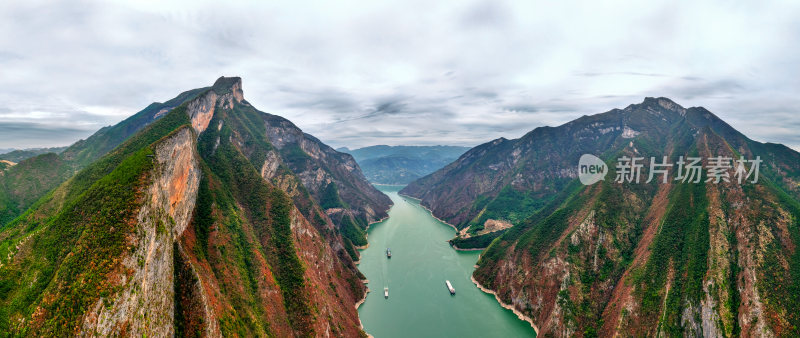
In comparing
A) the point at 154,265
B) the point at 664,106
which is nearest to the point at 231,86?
the point at 154,265

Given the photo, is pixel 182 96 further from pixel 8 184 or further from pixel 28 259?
pixel 28 259

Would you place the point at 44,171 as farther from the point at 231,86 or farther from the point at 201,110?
the point at 231,86

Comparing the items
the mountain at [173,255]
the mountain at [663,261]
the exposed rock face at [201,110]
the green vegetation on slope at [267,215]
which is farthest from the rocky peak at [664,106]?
the exposed rock face at [201,110]

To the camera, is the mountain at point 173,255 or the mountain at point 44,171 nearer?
the mountain at point 173,255

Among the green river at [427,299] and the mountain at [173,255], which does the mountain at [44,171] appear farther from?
the green river at [427,299]

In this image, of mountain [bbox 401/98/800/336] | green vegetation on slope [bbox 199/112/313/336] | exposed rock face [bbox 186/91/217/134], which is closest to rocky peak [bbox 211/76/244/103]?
exposed rock face [bbox 186/91/217/134]

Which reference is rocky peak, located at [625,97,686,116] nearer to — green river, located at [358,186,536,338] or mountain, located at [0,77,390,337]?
green river, located at [358,186,536,338]

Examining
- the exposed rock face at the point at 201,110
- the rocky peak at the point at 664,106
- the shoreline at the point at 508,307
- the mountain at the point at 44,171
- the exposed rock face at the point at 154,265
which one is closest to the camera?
the exposed rock face at the point at 154,265
